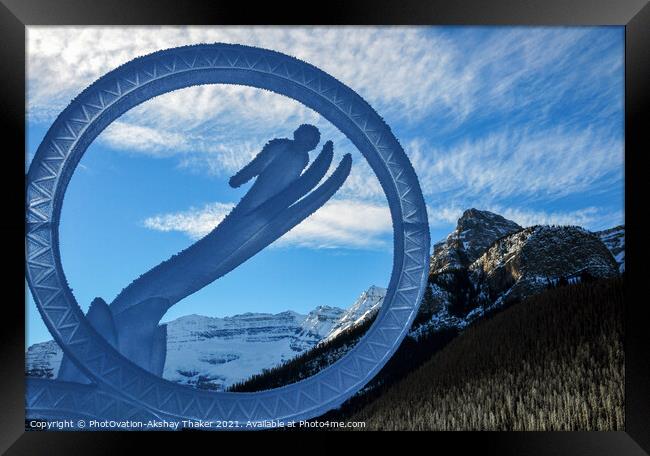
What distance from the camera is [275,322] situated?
9.65m

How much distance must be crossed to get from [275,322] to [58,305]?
3268 mm

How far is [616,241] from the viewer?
27.5 ft

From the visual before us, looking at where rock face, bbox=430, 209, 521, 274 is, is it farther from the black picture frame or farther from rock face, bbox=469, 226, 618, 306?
the black picture frame

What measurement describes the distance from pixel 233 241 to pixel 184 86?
249 centimetres

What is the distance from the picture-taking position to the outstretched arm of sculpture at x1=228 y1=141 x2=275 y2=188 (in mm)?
9305

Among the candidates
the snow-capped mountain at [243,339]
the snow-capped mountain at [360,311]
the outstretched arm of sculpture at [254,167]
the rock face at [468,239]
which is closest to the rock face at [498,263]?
the rock face at [468,239]

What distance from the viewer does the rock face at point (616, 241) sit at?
27.2 ft

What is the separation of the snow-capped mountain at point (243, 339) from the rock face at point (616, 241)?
3410 mm

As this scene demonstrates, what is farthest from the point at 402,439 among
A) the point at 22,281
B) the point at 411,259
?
the point at 22,281

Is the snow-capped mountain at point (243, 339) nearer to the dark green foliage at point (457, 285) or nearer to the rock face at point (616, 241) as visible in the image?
the dark green foliage at point (457, 285)

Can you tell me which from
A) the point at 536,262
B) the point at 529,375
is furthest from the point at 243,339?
the point at 536,262

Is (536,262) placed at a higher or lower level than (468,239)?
lower

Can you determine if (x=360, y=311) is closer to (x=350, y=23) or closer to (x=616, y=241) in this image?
(x=616, y=241)

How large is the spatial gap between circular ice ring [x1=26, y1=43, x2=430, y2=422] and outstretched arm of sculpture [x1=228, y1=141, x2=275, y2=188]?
995mm
